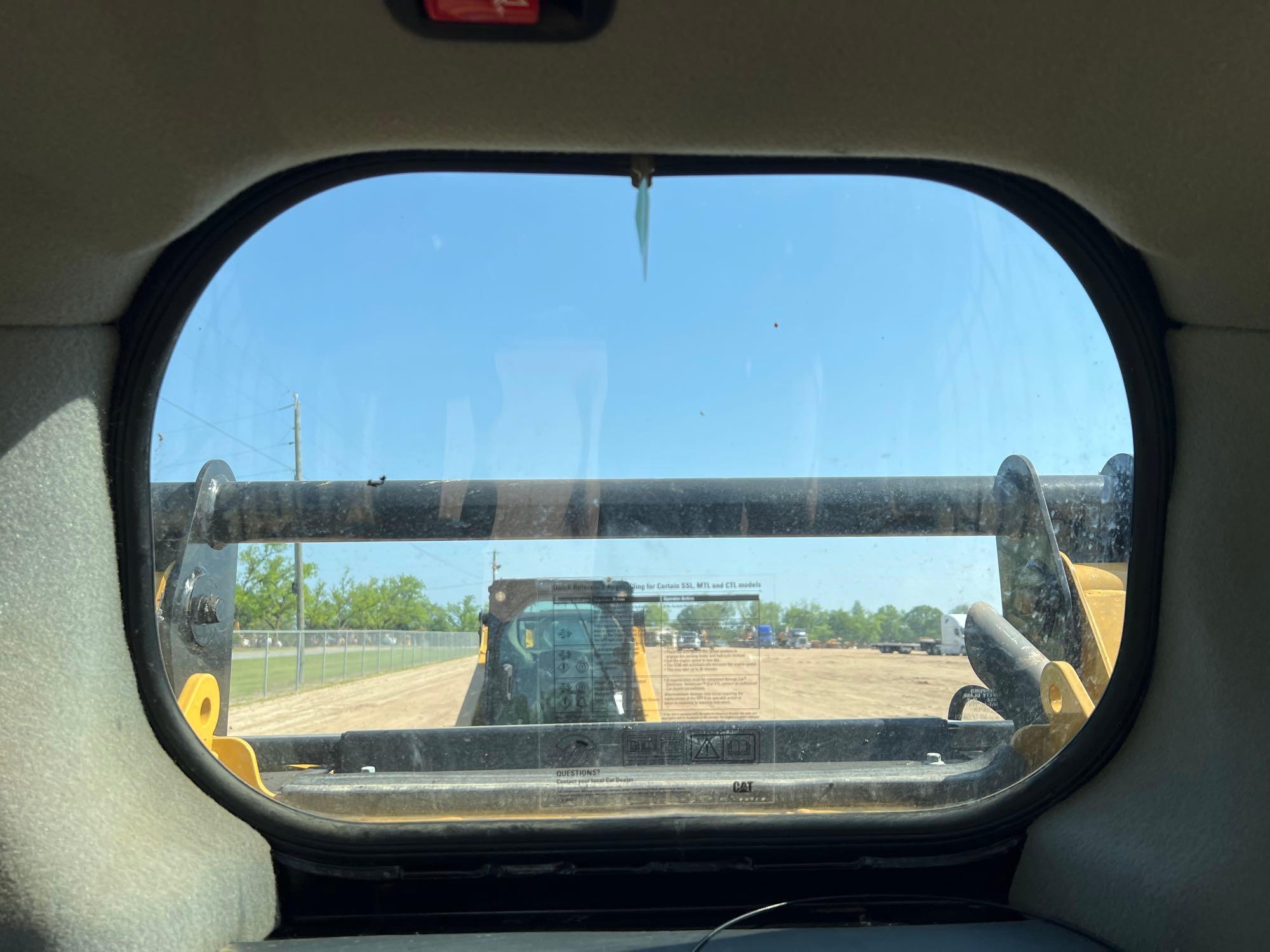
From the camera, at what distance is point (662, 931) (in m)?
2.04

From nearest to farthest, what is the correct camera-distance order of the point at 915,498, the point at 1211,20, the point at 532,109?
1. the point at 1211,20
2. the point at 532,109
3. the point at 915,498

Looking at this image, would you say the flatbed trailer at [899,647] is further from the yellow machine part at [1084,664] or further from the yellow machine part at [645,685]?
the yellow machine part at [645,685]

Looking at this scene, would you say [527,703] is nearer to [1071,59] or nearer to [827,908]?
[827,908]

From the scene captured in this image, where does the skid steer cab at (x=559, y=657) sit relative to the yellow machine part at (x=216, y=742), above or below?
above

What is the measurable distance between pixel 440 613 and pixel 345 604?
0.75 ft

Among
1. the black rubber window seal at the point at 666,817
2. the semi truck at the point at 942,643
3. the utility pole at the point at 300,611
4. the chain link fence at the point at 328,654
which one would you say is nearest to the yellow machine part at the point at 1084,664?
the black rubber window seal at the point at 666,817

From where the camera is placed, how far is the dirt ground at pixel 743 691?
2.03m

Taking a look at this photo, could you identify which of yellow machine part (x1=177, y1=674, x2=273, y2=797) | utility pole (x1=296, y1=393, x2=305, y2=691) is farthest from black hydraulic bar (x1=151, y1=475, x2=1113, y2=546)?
yellow machine part (x1=177, y1=674, x2=273, y2=797)

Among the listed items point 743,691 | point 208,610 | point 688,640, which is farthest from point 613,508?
point 208,610

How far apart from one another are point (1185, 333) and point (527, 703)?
165 centimetres

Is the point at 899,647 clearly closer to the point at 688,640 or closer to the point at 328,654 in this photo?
the point at 688,640

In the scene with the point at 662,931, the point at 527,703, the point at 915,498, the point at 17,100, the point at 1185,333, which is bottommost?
the point at 662,931

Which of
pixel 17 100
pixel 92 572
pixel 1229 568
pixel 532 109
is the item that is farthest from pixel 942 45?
pixel 92 572

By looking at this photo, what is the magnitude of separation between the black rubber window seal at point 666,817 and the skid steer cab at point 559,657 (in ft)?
0.85
